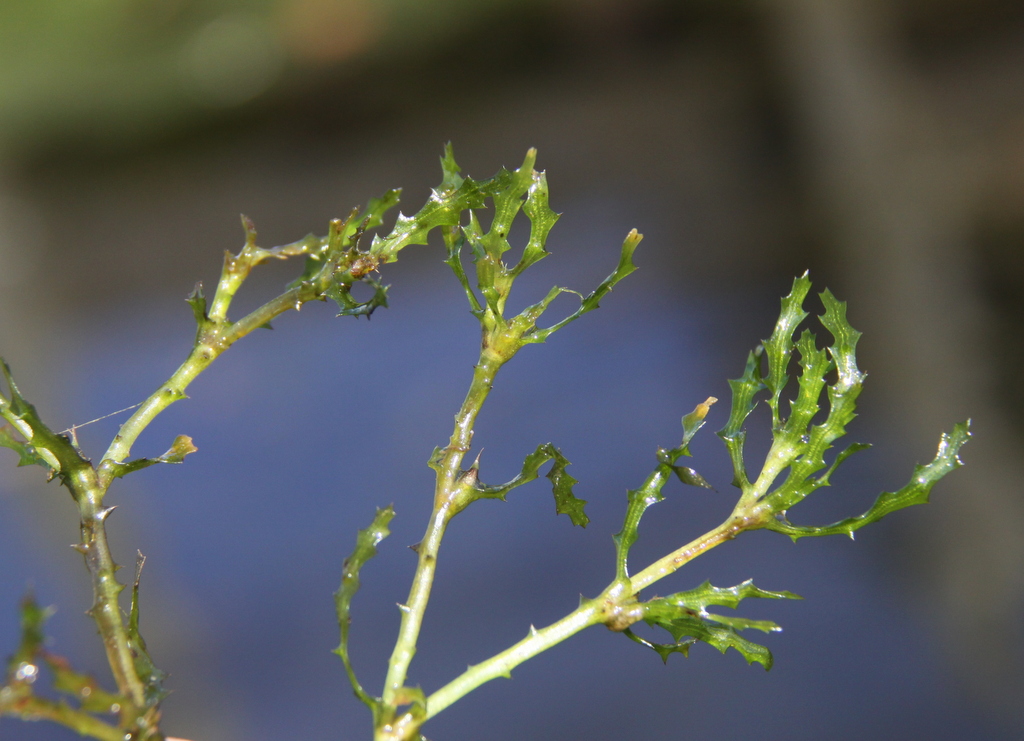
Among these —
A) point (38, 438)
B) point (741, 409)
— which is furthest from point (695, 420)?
point (38, 438)

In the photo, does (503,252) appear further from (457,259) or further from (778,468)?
(778,468)

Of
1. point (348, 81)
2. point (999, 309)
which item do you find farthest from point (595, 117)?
point (999, 309)

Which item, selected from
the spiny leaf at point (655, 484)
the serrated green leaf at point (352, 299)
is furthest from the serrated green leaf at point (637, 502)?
the serrated green leaf at point (352, 299)

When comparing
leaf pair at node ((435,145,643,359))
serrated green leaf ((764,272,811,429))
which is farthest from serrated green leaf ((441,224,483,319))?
serrated green leaf ((764,272,811,429))

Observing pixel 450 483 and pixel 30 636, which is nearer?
pixel 30 636

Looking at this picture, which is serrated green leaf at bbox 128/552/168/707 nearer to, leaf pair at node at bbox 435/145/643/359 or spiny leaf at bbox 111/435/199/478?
spiny leaf at bbox 111/435/199/478

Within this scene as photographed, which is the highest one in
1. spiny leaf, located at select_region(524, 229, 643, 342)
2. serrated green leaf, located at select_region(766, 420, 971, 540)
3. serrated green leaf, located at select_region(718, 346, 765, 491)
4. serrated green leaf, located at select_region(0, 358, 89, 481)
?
serrated green leaf, located at select_region(0, 358, 89, 481)

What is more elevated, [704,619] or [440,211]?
[440,211]
